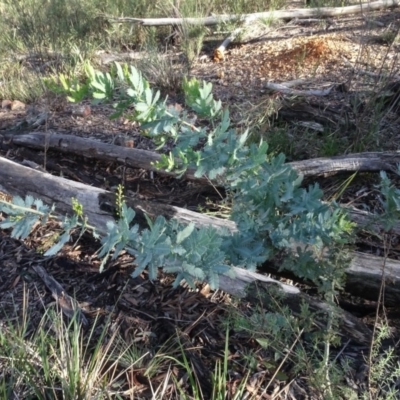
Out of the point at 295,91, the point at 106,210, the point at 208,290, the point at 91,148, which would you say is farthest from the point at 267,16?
the point at 208,290

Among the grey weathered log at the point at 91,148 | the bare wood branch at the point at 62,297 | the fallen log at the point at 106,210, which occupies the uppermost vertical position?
the fallen log at the point at 106,210

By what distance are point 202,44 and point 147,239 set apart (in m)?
5.17

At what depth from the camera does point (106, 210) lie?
3328 mm

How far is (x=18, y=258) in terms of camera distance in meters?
3.52

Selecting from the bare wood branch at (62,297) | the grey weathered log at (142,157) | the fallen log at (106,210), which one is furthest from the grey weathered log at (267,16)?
the bare wood branch at (62,297)

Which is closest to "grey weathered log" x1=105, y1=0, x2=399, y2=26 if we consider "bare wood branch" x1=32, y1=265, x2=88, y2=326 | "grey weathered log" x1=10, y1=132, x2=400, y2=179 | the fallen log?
"grey weathered log" x1=10, y1=132, x2=400, y2=179

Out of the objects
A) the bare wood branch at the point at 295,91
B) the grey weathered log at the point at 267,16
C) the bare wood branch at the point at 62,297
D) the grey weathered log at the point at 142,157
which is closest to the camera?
the bare wood branch at the point at 62,297

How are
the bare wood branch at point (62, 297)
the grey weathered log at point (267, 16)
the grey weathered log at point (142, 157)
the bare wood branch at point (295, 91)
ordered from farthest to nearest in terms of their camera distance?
1. the grey weathered log at point (267, 16)
2. the bare wood branch at point (295, 91)
3. the grey weathered log at point (142, 157)
4. the bare wood branch at point (62, 297)

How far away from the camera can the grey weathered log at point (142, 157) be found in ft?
12.1

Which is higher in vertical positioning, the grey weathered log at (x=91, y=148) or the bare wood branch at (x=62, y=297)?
the grey weathered log at (x=91, y=148)

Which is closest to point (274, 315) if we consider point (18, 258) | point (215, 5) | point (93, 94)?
point (93, 94)

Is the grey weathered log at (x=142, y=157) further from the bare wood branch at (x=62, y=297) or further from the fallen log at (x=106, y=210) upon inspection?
the bare wood branch at (x=62, y=297)

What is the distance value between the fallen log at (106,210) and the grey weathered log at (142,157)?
13.8 inches

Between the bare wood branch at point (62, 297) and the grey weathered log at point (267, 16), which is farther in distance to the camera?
the grey weathered log at point (267, 16)
